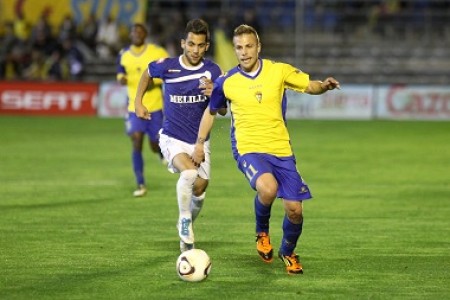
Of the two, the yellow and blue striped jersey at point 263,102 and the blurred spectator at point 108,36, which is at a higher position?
the yellow and blue striped jersey at point 263,102

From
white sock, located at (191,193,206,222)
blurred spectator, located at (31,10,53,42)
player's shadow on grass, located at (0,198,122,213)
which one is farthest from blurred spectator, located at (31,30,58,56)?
white sock, located at (191,193,206,222)

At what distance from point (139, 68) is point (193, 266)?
757cm

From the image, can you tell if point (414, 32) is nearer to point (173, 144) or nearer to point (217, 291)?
point (173, 144)

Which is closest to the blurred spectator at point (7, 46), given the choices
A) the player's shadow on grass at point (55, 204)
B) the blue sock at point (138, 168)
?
the blue sock at point (138, 168)

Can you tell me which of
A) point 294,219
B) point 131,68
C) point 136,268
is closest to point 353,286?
point 294,219

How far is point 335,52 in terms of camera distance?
32312mm

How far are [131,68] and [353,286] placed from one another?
7978 millimetres

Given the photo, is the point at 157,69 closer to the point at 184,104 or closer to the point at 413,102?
the point at 184,104

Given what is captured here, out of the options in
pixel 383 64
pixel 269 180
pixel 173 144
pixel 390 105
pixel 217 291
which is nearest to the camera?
pixel 217 291

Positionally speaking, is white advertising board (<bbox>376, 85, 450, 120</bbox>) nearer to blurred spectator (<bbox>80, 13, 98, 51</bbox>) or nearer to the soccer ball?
blurred spectator (<bbox>80, 13, 98, 51</bbox>)

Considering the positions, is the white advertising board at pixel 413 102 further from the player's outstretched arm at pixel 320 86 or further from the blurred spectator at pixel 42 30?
the player's outstretched arm at pixel 320 86

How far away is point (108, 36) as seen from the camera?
3175 cm

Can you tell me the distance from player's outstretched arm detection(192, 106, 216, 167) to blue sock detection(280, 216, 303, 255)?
3.43 feet

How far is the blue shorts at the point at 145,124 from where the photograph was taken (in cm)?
1546
